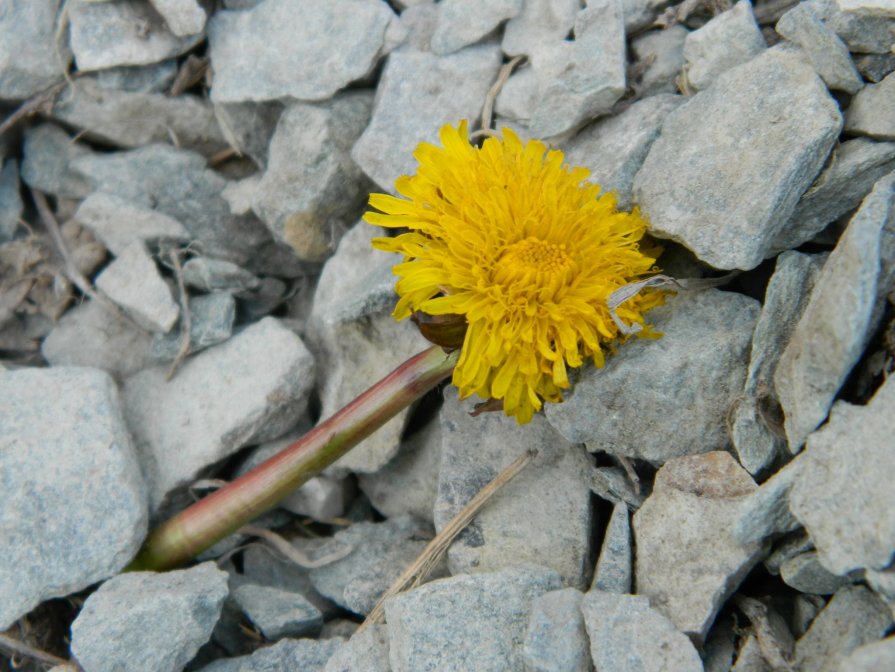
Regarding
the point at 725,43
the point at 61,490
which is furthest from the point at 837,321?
the point at 61,490

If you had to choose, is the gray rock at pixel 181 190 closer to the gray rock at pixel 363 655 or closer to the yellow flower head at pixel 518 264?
the yellow flower head at pixel 518 264

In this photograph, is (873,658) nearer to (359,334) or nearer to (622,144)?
(622,144)

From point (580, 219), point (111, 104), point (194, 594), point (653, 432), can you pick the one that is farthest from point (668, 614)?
point (111, 104)

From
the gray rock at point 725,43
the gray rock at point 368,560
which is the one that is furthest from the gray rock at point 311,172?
the gray rock at point 725,43

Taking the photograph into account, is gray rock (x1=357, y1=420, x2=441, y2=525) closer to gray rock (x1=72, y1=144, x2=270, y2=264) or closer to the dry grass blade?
the dry grass blade

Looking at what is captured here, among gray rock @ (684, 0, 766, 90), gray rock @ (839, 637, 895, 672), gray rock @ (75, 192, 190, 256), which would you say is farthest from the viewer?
gray rock @ (75, 192, 190, 256)

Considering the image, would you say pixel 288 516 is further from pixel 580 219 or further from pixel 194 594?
pixel 580 219

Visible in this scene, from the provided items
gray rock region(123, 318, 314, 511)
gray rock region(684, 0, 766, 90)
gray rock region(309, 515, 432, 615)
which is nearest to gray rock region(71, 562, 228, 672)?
gray rock region(309, 515, 432, 615)
